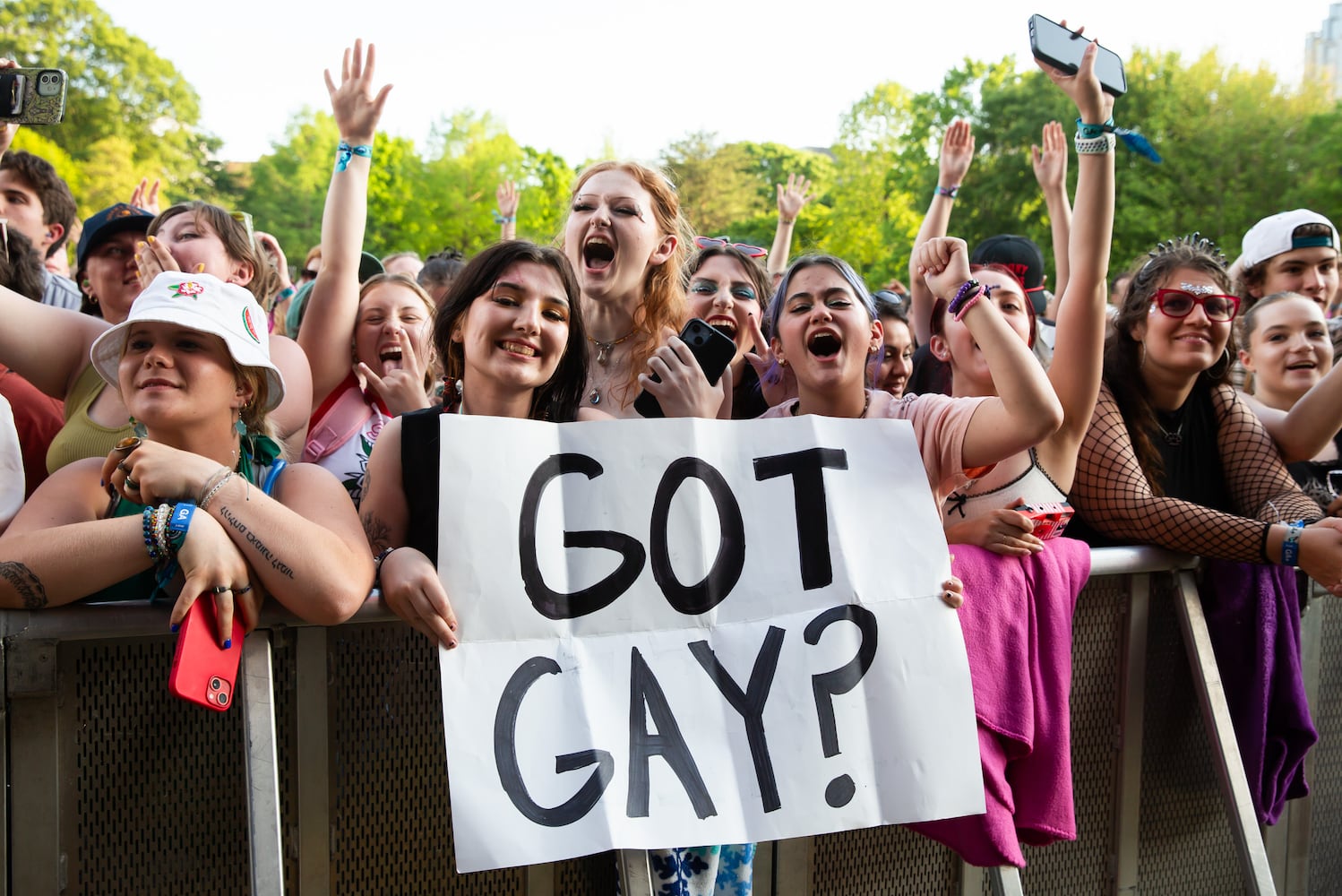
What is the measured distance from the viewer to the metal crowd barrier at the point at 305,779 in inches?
78.2

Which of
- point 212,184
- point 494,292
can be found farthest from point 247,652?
point 212,184

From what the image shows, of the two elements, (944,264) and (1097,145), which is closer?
(944,264)

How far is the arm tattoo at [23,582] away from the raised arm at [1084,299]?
2400 mm

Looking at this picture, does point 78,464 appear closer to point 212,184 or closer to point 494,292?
point 494,292

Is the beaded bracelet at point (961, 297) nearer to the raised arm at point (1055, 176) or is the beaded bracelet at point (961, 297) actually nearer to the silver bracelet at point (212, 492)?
the silver bracelet at point (212, 492)

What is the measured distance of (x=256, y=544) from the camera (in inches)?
80.2

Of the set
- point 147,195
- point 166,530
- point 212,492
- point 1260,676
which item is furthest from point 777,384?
point 147,195

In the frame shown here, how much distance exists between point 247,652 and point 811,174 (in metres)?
50.0

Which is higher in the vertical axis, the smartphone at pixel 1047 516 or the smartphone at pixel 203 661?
the smartphone at pixel 1047 516

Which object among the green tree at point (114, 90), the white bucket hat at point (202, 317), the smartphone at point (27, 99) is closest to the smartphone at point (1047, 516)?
the white bucket hat at point (202, 317)

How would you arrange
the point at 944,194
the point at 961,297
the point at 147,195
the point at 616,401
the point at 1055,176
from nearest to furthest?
the point at 961,297
the point at 616,401
the point at 1055,176
the point at 944,194
the point at 147,195

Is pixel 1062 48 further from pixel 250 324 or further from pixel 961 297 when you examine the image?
pixel 250 324

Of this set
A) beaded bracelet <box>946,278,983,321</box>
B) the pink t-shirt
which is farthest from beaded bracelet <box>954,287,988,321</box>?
the pink t-shirt

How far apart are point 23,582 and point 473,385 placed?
114cm
